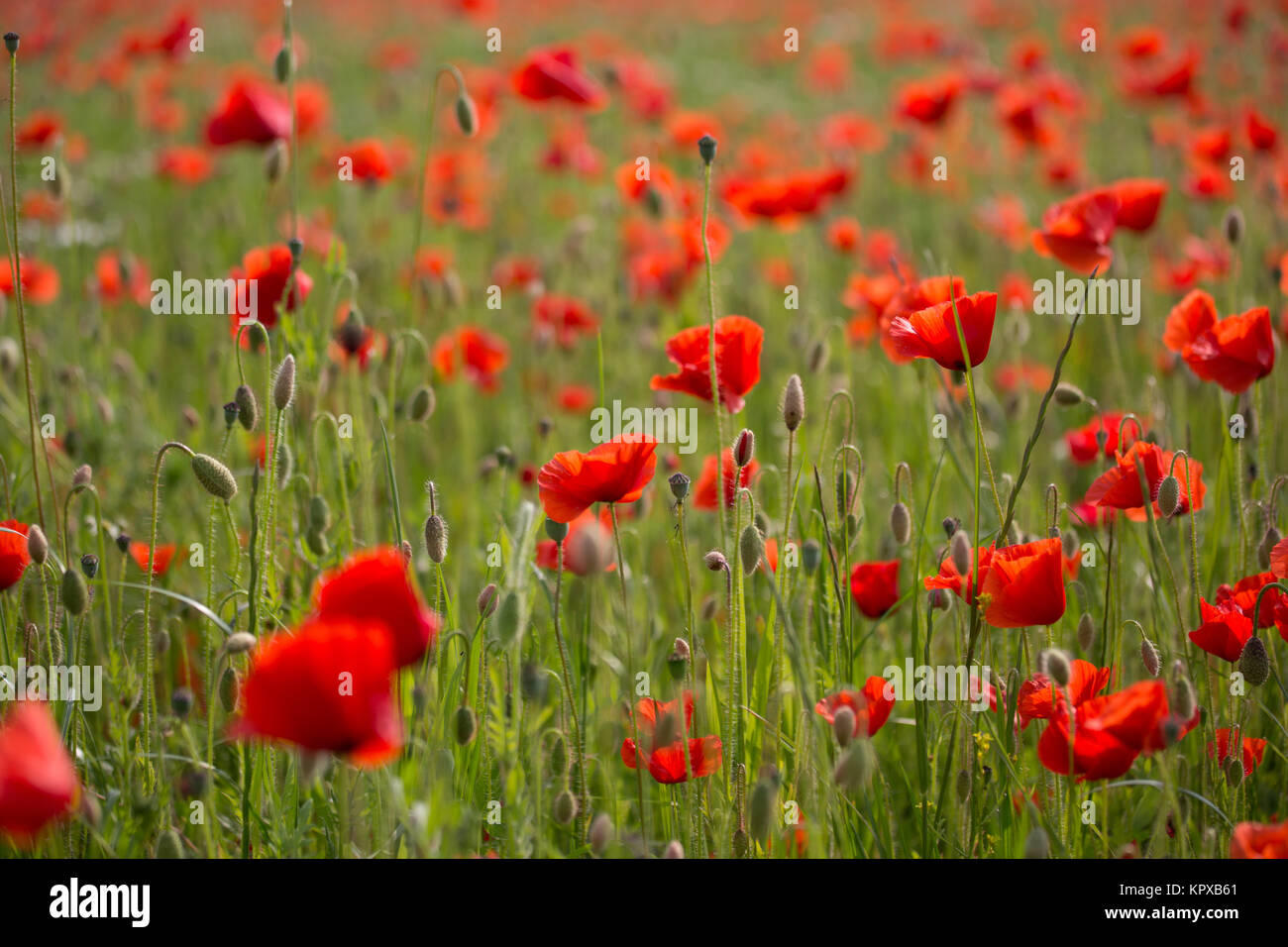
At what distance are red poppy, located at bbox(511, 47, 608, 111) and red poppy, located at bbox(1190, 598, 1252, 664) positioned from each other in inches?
80.3

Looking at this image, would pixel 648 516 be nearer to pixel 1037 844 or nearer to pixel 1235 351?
pixel 1235 351

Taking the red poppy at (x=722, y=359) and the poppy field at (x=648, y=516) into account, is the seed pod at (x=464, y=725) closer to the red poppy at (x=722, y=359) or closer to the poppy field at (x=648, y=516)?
the poppy field at (x=648, y=516)

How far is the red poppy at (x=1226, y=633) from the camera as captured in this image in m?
1.53

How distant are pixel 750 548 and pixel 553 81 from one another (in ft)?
6.07

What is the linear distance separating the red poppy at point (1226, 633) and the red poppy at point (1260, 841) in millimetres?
349

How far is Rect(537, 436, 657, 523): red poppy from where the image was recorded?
4.78 ft

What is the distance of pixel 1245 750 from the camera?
1612 millimetres

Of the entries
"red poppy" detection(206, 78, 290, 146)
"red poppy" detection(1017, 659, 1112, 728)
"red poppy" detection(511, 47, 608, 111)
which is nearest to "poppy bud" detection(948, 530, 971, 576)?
"red poppy" detection(1017, 659, 1112, 728)

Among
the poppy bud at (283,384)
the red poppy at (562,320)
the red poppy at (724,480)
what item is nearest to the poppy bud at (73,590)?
the poppy bud at (283,384)

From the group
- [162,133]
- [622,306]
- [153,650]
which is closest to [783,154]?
[622,306]

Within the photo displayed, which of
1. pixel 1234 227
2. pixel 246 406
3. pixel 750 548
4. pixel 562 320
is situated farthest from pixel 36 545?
pixel 1234 227

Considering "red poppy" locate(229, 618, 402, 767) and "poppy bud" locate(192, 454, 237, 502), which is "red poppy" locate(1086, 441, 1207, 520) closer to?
"red poppy" locate(229, 618, 402, 767)
